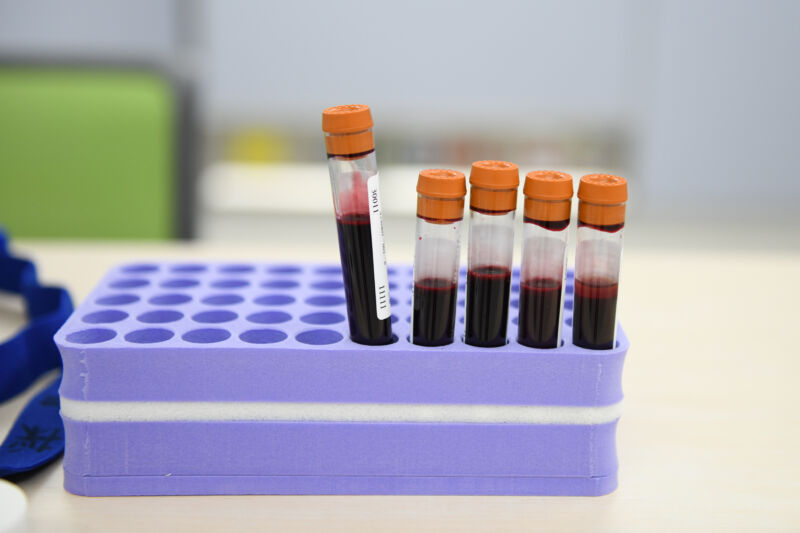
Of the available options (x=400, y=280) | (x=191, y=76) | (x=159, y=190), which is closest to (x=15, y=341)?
(x=400, y=280)

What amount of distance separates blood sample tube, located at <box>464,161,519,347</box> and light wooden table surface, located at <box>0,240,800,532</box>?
4.3 inches

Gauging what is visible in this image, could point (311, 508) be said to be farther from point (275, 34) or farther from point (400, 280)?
point (275, 34)

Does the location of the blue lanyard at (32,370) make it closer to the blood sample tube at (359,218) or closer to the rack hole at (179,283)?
the rack hole at (179,283)

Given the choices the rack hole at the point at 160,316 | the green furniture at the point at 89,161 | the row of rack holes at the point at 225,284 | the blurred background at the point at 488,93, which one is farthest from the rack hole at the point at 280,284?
the blurred background at the point at 488,93

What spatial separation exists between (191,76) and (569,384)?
101 cm

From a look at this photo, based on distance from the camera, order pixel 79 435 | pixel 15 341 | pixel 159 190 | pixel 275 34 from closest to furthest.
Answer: pixel 79 435 < pixel 15 341 < pixel 159 190 < pixel 275 34

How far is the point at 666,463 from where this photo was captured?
0.62 meters

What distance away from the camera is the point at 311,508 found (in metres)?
0.55

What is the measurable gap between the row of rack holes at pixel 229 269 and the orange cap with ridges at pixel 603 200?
0.76 ft

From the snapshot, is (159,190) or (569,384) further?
(159,190)

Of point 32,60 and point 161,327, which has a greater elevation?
point 32,60

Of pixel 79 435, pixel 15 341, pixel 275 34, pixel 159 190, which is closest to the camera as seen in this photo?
pixel 79 435

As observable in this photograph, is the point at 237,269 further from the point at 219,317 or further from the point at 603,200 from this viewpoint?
the point at 603,200

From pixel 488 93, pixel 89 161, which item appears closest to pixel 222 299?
pixel 89 161
